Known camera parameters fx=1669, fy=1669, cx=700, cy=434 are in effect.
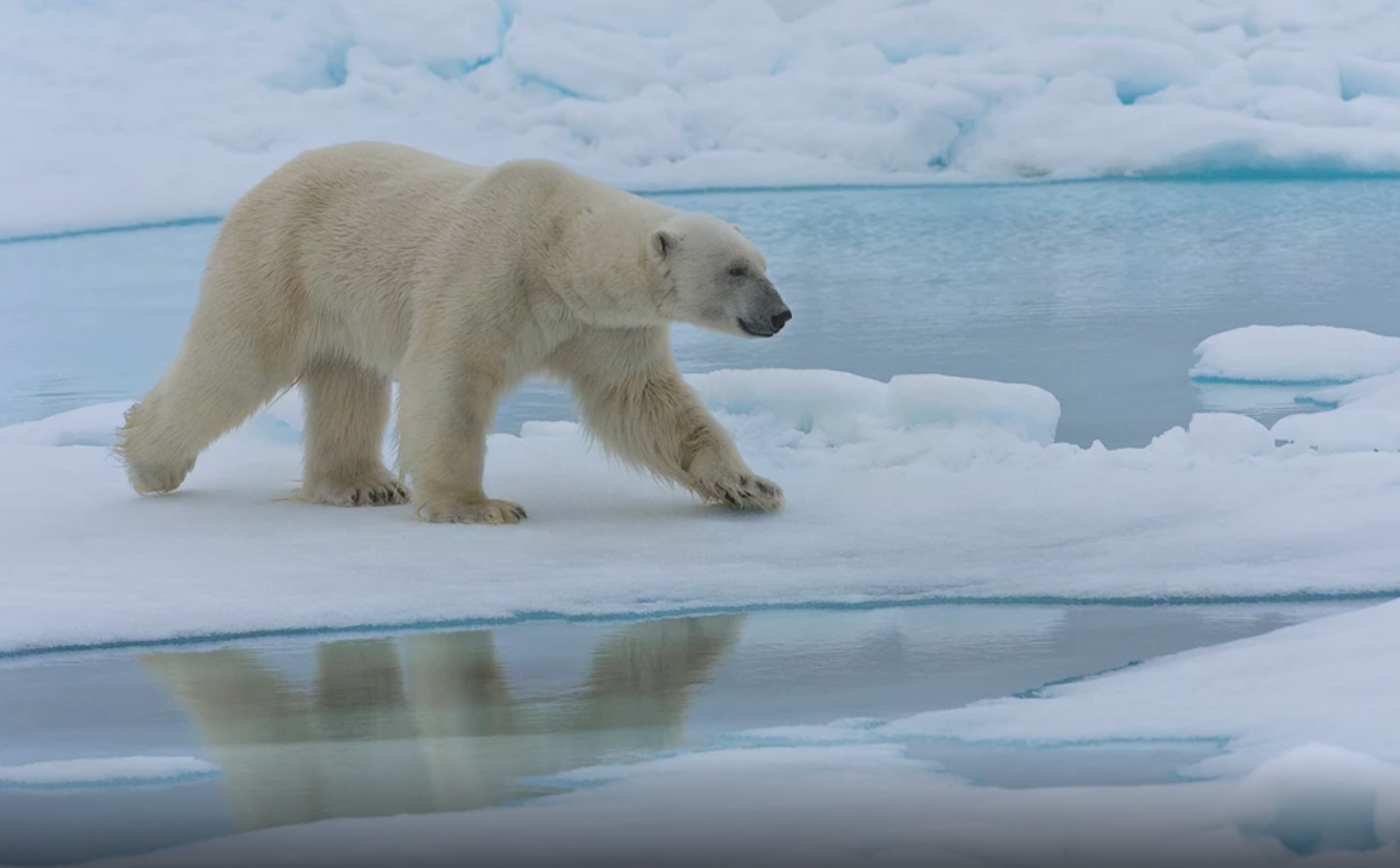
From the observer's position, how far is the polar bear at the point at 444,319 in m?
3.72

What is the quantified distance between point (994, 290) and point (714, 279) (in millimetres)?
6315

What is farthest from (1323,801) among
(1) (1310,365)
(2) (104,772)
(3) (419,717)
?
(1) (1310,365)

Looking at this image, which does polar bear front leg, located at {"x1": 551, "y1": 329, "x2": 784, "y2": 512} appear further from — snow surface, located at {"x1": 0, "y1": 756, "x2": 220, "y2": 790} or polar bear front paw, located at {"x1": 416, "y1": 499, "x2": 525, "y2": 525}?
snow surface, located at {"x1": 0, "y1": 756, "x2": 220, "y2": 790}

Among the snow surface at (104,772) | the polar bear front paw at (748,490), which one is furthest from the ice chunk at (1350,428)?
the snow surface at (104,772)

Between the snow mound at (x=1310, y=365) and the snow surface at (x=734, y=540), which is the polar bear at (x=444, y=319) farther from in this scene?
the snow mound at (x=1310, y=365)

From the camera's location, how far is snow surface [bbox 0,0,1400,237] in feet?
52.9

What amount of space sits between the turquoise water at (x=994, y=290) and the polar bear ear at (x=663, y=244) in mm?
2170

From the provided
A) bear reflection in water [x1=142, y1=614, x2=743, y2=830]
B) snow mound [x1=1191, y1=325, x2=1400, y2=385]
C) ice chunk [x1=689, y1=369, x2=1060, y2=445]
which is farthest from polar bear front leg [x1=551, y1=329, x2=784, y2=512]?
snow mound [x1=1191, y1=325, x2=1400, y2=385]

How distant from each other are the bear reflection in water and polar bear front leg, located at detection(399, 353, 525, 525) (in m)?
0.77

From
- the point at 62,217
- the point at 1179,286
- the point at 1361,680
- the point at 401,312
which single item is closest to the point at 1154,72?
the point at 1179,286

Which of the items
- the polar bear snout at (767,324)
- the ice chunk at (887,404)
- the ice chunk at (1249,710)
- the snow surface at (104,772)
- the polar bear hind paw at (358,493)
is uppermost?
the ice chunk at (887,404)

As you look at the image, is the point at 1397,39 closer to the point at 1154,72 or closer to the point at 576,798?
the point at 1154,72

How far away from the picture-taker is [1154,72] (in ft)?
54.9

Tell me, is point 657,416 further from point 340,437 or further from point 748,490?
point 340,437
